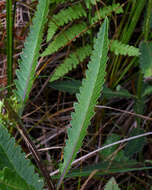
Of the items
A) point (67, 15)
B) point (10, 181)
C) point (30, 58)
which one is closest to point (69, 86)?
point (67, 15)

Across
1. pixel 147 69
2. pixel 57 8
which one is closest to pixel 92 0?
pixel 57 8

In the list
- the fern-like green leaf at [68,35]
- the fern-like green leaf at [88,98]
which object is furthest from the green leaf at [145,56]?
the fern-like green leaf at [88,98]

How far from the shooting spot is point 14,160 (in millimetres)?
812

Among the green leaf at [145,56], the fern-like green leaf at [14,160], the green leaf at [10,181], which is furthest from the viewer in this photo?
the green leaf at [145,56]

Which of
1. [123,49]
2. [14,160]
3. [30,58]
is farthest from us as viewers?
[123,49]

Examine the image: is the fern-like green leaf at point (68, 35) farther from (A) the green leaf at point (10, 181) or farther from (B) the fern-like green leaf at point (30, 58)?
(A) the green leaf at point (10, 181)

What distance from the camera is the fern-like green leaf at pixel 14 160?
31.7 inches

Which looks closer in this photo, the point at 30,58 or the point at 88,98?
the point at 88,98

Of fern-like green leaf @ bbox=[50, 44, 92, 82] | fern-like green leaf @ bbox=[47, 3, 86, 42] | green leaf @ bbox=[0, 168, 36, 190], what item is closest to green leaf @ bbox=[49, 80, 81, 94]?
fern-like green leaf @ bbox=[50, 44, 92, 82]

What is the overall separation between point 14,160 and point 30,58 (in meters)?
0.34

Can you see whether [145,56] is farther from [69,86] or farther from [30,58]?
[30,58]

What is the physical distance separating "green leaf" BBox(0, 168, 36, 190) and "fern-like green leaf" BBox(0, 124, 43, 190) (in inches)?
5.1

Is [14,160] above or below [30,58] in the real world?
below

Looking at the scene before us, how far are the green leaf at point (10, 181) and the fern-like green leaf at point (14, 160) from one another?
0.42 feet
